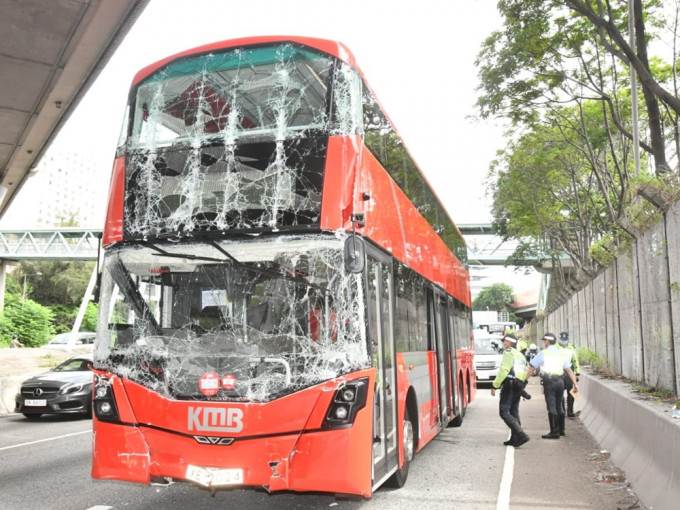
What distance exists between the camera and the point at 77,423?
526 inches

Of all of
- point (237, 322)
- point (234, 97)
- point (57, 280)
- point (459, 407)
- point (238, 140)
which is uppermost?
point (57, 280)

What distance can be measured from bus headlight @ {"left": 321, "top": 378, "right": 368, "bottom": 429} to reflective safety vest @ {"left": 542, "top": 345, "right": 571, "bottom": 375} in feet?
23.8

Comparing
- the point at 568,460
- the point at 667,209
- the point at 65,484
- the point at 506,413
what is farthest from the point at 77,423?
the point at 667,209

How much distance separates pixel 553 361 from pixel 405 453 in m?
5.35

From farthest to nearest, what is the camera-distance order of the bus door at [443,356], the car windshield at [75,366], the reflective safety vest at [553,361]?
the car windshield at [75,366] → the reflective safety vest at [553,361] → the bus door at [443,356]

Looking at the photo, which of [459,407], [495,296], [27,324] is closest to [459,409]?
[459,407]

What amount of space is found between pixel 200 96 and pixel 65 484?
14.7 ft

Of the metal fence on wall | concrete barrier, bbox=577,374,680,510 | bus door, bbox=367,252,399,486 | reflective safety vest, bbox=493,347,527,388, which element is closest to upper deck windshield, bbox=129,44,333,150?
bus door, bbox=367,252,399,486

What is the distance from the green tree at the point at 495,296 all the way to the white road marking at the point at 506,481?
12119cm

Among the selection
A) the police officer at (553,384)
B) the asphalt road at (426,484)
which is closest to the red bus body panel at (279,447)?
the asphalt road at (426,484)

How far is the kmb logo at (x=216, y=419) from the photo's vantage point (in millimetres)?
5090

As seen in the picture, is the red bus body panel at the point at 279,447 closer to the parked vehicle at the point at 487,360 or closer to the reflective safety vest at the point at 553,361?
the reflective safety vest at the point at 553,361

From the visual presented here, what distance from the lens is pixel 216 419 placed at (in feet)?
16.8

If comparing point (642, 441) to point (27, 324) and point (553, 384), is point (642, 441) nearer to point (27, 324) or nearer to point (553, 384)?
point (553, 384)
